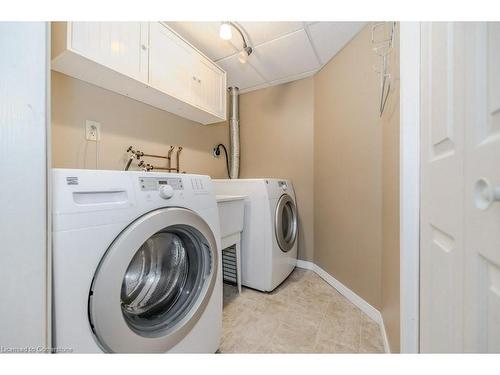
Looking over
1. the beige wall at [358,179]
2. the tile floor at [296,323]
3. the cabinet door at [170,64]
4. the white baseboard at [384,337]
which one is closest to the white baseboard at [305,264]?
the beige wall at [358,179]

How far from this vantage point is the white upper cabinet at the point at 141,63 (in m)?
0.97

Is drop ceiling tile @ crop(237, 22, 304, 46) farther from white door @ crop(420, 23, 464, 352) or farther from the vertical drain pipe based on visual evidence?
white door @ crop(420, 23, 464, 352)

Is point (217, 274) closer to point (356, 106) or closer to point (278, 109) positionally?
point (356, 106)

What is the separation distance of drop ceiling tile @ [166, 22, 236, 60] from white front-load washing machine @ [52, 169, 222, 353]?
47.9 inches

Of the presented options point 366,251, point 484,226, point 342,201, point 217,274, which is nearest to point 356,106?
point 342,201

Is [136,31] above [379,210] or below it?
above

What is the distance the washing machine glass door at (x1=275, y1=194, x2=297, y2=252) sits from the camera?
5.52 feet

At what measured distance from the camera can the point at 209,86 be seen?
5.43 feet

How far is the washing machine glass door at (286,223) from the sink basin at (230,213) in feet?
1.04

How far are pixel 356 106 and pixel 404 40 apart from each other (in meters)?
0.74

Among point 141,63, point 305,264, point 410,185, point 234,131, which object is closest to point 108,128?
point 141,63

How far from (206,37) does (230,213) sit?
136 centimetres

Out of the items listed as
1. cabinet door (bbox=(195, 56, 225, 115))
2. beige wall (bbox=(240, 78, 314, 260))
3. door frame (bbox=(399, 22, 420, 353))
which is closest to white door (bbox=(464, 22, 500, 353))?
door frame (bbox=(399, 22, 420, 353))
